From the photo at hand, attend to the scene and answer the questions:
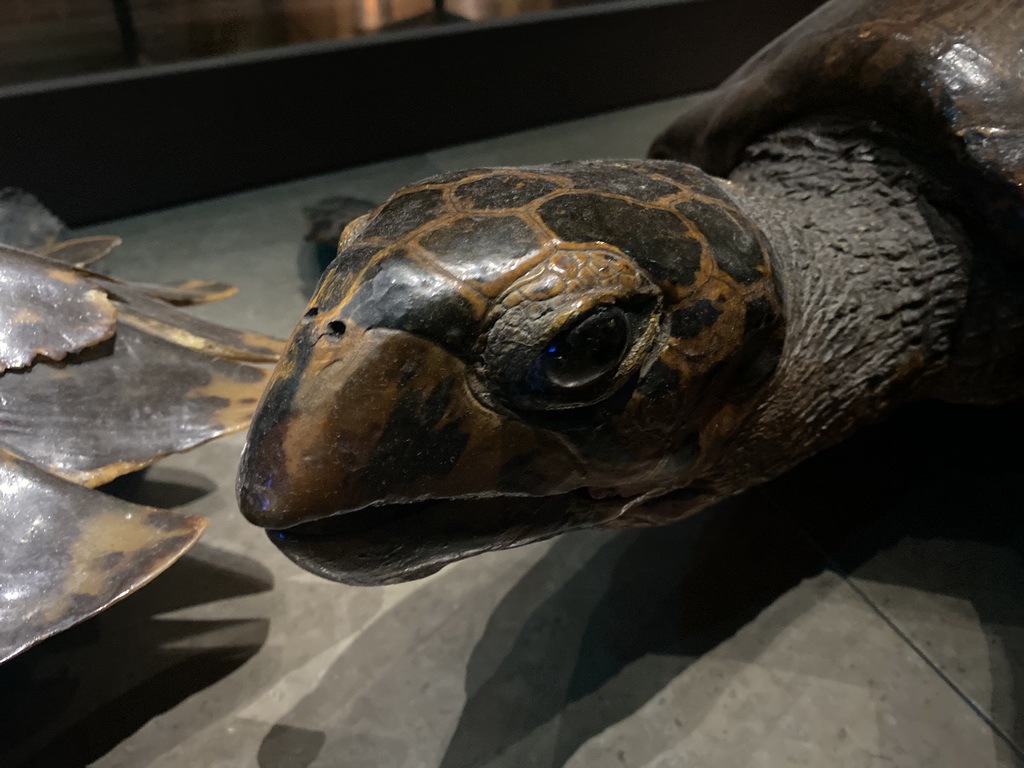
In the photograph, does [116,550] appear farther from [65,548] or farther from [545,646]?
[545,646]

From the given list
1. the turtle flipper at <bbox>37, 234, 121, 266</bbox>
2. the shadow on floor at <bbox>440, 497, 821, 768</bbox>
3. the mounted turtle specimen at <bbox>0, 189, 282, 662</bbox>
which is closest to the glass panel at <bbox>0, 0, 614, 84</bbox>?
the turtle flipper at <bbox>37, 234, 121, 266</bbox>

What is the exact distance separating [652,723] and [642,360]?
0.50 meters

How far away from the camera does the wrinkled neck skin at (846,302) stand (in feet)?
2.67

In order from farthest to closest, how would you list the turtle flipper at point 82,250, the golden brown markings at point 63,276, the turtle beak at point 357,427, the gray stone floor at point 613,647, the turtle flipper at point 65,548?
the turtle flipper at point 82,250, the golden brown markings at point 63,276, the gray stone floor at point 613,647, the turtle flipper at point 65,548, the turtle beak at point 357,427

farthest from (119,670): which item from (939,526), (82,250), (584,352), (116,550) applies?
(939,526)

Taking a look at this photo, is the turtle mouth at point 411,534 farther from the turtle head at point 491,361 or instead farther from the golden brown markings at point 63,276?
the golden brown markings at point 63,276

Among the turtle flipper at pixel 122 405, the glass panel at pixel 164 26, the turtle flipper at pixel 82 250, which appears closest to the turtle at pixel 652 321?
the turtle flipper at pixel 122 405

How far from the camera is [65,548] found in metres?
0.80

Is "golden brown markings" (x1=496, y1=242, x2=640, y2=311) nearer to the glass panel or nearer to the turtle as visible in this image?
the turtle

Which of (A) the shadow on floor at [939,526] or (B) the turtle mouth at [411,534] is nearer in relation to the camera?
(B) the turtle mouth at [411,534]

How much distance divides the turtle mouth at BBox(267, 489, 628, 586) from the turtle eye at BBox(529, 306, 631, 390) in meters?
0.14

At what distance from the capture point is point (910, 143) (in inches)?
36.9

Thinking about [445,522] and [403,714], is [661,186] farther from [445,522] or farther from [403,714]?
[403,714]

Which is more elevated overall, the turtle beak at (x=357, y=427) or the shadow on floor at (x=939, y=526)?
the turtle beak at (x=357, y=427)
